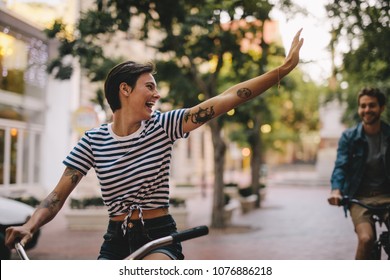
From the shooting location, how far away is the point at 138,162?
258 cm

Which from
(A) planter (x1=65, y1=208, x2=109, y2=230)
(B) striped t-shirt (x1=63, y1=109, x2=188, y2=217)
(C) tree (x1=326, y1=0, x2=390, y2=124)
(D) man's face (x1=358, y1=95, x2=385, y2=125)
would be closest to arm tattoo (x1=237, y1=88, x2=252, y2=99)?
(B) striped t-shirt (x1=63, y1=109, x2=188, y2=217)

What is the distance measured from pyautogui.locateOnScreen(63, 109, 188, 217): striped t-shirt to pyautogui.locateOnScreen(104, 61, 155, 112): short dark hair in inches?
7.0

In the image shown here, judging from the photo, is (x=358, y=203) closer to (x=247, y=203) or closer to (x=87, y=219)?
(x=87, y=219)

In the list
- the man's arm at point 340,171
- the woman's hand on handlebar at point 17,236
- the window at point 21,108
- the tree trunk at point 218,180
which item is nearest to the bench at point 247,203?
the tree trunk at point 218,180

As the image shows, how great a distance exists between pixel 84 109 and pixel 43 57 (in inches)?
59.7

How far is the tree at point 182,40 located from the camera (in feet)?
24.7

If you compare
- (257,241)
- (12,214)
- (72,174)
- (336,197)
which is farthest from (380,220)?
(257,241)

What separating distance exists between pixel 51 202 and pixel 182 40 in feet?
25.3

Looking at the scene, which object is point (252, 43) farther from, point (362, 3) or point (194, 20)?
point (362, 3)

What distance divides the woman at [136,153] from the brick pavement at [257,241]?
560cm

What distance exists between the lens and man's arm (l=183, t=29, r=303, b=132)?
8.24ft

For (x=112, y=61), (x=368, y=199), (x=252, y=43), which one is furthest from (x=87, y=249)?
(x=368, y=199)

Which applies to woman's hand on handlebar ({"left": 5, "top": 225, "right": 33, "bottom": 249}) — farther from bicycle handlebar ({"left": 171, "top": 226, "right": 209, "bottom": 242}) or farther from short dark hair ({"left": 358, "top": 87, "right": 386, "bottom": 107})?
short dark hair ({"left": 358, "top": 87, "right": 386, "bottom": 107})
